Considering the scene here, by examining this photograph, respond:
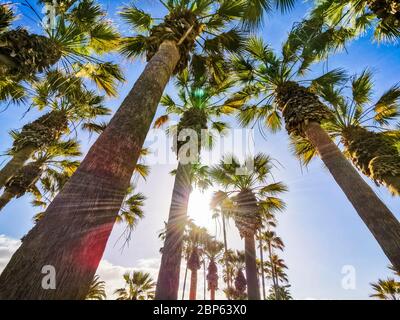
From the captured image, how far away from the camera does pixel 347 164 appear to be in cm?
483

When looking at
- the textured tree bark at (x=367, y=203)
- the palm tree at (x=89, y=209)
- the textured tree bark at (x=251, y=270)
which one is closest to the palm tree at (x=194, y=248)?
the textured tree bark at (x=251, y=270)

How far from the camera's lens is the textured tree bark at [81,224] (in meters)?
1.04

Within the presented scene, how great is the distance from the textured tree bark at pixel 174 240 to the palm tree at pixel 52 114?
5033 millimetres

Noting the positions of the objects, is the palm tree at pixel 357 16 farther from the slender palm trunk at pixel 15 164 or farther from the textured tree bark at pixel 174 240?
the slender palm trunk at pixel 15 164

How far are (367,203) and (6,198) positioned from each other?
1388 cm

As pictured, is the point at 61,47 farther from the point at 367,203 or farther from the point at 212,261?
the point at 212,261

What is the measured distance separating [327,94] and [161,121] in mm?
6584

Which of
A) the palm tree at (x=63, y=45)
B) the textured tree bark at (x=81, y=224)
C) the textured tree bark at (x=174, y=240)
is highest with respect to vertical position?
the palm tree at (x=63, y=45)

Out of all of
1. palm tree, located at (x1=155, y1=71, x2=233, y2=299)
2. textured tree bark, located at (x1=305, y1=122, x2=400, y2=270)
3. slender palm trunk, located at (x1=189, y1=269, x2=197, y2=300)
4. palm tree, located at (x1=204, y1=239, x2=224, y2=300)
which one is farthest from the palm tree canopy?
palm tree, located at (x1=204, y1=239, x2=224, y2=300)

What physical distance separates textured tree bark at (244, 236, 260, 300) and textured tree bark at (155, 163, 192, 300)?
198 inches

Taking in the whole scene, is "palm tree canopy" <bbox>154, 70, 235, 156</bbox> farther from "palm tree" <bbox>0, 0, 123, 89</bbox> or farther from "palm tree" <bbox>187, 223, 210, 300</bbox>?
"palm tree" <bbox>187, 223, 210, 300</bbox>

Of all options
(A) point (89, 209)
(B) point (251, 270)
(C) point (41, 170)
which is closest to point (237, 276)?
(B) point (251, 270)
